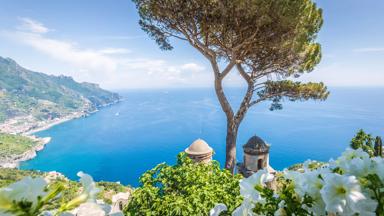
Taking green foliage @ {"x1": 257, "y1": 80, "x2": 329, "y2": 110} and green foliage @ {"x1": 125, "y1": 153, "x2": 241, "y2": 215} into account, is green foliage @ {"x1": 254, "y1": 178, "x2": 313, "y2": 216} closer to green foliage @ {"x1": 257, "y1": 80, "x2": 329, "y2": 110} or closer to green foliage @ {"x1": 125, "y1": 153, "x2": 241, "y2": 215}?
green foliage @ {"x1": 125, "y1": 153, "x2": 241, "y2": 215}

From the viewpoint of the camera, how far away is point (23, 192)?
68cm

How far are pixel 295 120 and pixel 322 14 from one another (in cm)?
7655

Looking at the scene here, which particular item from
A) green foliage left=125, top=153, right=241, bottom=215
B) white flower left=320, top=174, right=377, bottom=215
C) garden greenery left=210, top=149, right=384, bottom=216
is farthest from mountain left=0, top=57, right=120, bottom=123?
white flower left=320, top=174, right=377, bottom=215

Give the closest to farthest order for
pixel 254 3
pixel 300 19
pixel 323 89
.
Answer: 1. pixel 254 3
2. pixel 300 19
3. pixel 323 89

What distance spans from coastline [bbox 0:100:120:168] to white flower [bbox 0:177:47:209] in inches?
3343

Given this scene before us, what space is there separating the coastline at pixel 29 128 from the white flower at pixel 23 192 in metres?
84.9

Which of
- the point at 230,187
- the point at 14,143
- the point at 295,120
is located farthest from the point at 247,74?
the point at 14,143

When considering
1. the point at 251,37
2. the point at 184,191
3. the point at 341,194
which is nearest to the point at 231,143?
the point at 251,37

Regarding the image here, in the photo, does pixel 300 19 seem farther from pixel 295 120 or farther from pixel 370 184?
pixel 295 120

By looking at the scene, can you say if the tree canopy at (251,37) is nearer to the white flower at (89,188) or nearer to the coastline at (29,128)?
the white flower at (89,188)

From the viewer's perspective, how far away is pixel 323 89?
9.67 m

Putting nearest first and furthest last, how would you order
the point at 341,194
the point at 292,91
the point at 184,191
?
the point at 341,194
the point at 184,191
the point at 292,91

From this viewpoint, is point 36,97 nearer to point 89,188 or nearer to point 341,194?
point 89,188

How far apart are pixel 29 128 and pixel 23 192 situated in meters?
134
